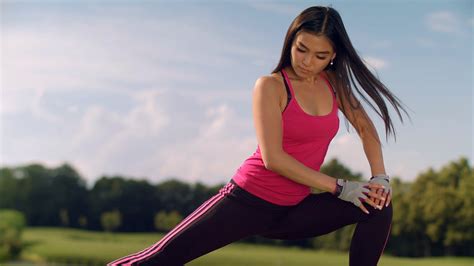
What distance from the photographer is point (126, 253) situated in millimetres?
28641

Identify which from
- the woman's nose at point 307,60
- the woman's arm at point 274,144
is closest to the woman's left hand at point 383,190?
the woman's arm at point 274,144

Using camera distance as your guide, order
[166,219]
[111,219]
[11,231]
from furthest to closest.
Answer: [11,231] → [111,219] → [166,219]

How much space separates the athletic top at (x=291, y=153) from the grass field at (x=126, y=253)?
20189 millimetres

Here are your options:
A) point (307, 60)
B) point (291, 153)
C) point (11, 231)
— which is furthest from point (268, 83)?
point (11, 231)

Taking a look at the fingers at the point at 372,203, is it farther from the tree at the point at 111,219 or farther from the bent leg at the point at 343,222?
the tree at the point at 111,219

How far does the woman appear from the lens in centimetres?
329

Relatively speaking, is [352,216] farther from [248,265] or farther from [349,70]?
[248,265]

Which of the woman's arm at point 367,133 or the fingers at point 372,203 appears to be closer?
the fingers at point 372,203

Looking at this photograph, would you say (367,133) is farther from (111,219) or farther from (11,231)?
(11,231)

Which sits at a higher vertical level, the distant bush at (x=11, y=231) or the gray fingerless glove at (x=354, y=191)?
the distant bush at (x=11, y=231)

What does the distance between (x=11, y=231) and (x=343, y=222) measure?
3468 cm

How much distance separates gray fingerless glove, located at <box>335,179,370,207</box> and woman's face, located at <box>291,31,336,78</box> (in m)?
0.62

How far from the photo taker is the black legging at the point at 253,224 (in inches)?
132

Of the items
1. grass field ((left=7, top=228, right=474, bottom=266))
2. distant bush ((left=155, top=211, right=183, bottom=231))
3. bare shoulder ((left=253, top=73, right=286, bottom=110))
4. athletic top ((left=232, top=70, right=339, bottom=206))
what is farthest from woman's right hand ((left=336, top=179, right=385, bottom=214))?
distant bush ((left=155, top=211, right=183, bottom=231))
